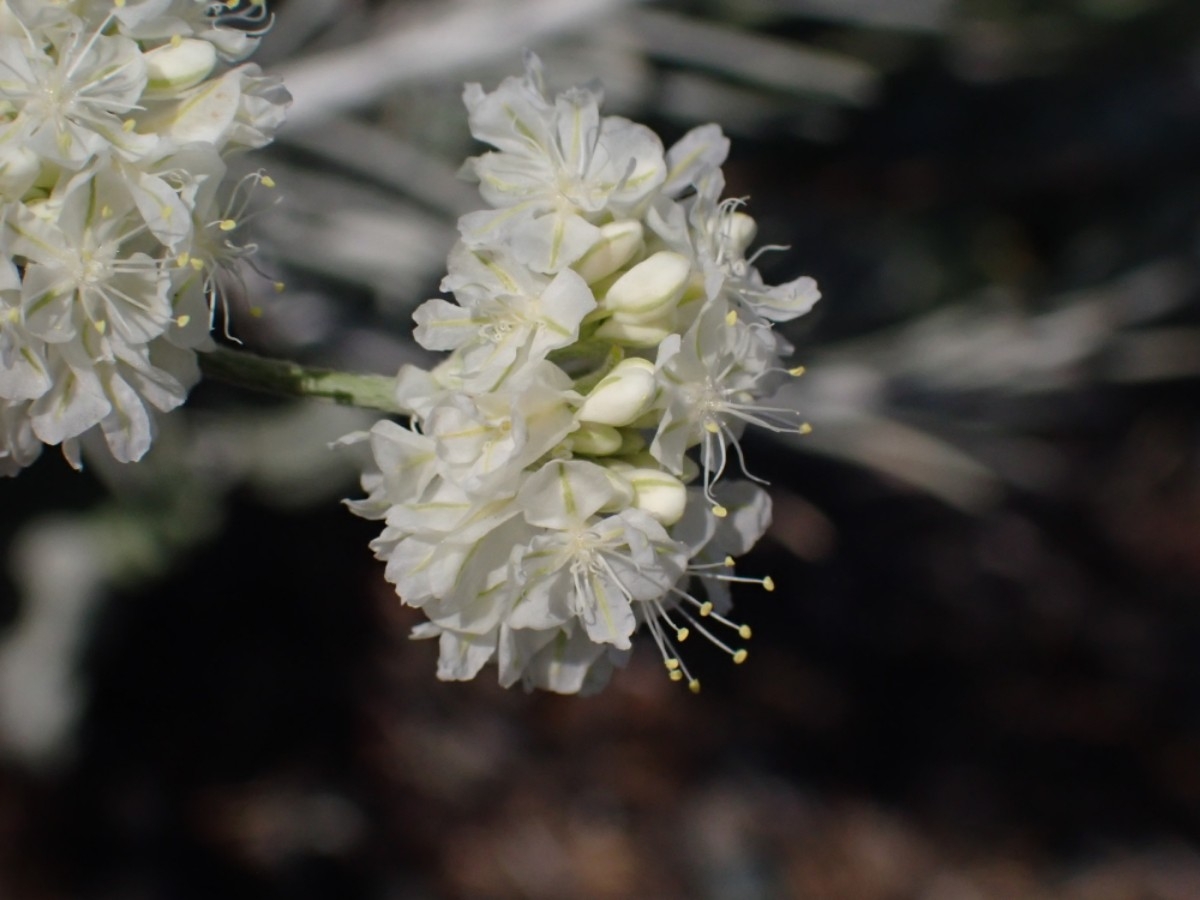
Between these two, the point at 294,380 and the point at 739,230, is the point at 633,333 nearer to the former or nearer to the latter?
the point at 739,230

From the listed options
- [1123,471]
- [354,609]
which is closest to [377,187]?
[354,609]

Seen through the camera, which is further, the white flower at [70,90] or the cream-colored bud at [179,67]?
the cream-colored bud at [179,67]

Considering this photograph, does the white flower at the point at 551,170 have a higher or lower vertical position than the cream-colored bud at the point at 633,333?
higher

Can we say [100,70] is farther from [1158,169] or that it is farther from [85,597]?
[1158,169]

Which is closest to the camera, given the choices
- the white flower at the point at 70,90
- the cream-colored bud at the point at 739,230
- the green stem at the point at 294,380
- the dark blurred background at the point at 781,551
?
the white flower at the point at 70,90

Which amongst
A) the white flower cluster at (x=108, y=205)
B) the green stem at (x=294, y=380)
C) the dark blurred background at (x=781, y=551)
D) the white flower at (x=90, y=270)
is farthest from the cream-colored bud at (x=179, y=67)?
the dark blurred background at (x=781, y=551)

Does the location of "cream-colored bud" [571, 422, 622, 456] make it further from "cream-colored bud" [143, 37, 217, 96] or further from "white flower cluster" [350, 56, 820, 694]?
"cream-colored bud" [143, 37, 217, 96]

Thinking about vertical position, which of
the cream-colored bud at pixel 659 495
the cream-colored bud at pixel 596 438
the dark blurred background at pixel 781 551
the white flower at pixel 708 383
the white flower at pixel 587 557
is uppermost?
the white flower at pixel 708 383

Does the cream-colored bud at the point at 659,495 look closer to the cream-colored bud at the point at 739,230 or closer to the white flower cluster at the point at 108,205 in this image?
the cream-colored bud at the point at 739,230

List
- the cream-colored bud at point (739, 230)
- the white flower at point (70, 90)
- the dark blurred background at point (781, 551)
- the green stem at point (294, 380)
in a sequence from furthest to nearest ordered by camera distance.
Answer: the dark blurred background at point (781, 551) < the cream-colored bud at point (739, 230) < the green stem at point (294, 380) < the white flower at point (70, 90)
